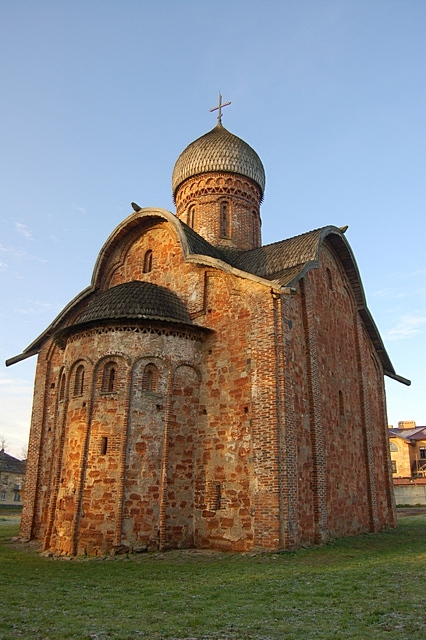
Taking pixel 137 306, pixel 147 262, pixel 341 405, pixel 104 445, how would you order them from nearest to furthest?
pixel 104 445
pixel 137 306
pixel 341 405
pixel 147 262

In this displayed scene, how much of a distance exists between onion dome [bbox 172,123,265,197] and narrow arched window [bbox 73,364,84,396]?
8594 mm

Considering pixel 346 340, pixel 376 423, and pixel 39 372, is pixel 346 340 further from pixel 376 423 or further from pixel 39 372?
pixel 39 372

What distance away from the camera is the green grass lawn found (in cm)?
489

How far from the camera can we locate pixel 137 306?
38.0 ft

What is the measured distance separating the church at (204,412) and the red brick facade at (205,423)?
0.03 m

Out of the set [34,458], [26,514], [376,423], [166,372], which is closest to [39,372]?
[34,458]

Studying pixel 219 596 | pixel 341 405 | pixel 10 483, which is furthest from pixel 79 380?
pixel 10 483

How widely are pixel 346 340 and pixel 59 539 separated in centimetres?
891

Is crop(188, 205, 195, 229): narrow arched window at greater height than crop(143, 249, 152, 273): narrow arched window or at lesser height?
greater

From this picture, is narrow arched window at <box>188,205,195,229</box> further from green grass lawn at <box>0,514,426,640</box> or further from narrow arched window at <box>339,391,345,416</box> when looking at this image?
green grass lawn at <box>0,514,426,640</box>

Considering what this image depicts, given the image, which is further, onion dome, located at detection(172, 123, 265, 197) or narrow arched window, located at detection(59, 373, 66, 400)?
onion dome, located at detection(172, 123, 265, 197)

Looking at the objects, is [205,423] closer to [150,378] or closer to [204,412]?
[204,412]

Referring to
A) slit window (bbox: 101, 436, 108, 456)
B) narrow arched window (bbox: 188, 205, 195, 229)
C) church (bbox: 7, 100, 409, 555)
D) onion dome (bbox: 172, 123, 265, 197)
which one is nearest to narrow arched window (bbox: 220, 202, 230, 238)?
narrow arched window (bbox: 188, 205, 195, 229)

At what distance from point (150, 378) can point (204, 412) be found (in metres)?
1.36
